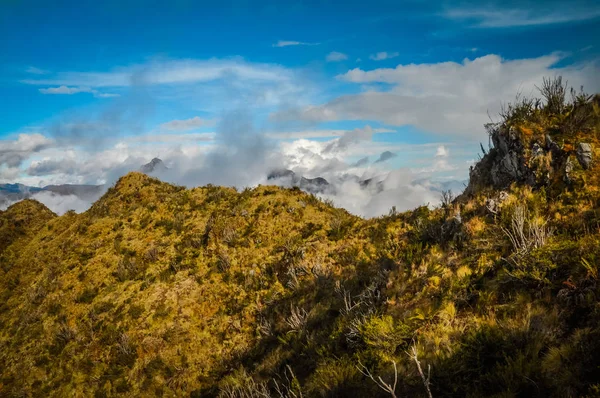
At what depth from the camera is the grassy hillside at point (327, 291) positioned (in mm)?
8219

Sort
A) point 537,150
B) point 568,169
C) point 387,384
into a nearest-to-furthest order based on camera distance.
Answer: point 387,384 < point 568,169 < point 537,150

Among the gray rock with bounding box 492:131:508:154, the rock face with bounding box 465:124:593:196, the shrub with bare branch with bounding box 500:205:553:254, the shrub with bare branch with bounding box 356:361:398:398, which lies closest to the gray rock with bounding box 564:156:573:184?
the rock face with bounding box 465:124:593:196

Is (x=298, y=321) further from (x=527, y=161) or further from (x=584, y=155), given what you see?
(x=584, y=155)

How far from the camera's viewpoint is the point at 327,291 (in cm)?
1733

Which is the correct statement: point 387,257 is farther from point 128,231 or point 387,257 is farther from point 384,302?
point 128,231

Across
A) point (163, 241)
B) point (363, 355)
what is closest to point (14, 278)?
point (163, 241)

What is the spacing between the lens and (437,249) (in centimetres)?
1366

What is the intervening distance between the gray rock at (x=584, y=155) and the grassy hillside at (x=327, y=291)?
99mm

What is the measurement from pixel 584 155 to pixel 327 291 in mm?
13241

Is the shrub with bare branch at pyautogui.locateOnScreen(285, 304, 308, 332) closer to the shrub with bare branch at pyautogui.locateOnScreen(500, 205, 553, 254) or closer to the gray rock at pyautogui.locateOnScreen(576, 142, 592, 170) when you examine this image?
the shrub with bare branch at pyautogui.locateOnScreen(500, 205, 553, 254)

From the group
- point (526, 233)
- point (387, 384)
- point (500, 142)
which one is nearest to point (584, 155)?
point (500, 142)

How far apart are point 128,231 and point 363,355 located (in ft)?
78.3

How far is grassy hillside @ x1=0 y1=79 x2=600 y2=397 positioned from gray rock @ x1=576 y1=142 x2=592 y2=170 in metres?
0.10

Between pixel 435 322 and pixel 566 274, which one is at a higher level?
pixel 566 274
